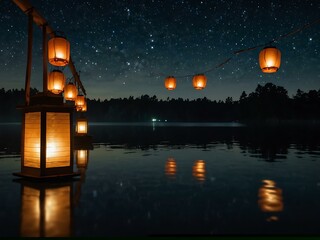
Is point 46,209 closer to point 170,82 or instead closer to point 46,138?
point 46,138

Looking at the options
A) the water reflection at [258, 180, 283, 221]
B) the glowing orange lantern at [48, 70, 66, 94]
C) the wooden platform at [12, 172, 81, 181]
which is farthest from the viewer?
the glowing orange lantern at [48, 70, 66, 94]

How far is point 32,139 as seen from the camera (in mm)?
9320

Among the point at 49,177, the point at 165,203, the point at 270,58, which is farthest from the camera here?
the point at 270,58

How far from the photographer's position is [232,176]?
10172 millimetres

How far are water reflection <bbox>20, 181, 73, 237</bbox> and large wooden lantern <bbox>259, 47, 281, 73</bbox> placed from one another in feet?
24.9

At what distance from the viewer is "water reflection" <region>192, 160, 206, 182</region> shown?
993 cm

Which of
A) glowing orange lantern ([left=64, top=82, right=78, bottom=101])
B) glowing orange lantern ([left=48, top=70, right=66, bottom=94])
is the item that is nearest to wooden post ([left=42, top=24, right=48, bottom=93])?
glowing orange lantern ([left=48, top=70, right=66, bottom=94])

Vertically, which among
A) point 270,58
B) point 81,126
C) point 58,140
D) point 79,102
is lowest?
point 58,140

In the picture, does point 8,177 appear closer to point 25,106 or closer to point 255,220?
point 25,106

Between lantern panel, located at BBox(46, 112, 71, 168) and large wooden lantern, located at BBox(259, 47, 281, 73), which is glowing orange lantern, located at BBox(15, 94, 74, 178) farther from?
large wooden lantern, located at BBox(259, 47, 281, 73)

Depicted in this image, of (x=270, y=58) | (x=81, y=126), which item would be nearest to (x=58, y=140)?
(x=270, y=58)

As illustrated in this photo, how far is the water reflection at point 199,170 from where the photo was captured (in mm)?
9927

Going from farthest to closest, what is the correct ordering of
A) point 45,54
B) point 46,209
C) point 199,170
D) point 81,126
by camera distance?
point 81,126 → point 199,170 → point 45,54 → point 46,209

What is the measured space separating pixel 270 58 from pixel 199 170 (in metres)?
4.66
